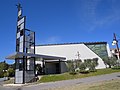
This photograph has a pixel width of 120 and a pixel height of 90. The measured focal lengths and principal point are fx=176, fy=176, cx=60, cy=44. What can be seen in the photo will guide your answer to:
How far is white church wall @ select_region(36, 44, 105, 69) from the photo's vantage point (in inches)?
1837

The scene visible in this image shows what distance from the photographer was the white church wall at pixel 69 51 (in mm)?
46659

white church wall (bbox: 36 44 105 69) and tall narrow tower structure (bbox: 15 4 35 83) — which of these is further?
white church wall (bbox: 36 44 105 69)

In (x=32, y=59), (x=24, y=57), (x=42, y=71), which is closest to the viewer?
(x=24, y=57)

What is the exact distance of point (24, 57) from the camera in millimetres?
27094

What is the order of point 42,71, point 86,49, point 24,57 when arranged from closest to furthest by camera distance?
point 24,57 < point 42,71 < point 86,49

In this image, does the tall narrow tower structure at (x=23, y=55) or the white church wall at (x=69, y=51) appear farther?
the white church wall at (x=69, y=51)

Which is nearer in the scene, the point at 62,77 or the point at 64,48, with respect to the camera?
the point at 62,77

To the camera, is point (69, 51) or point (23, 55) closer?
point (23, 55)

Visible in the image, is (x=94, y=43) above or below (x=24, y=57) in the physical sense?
above

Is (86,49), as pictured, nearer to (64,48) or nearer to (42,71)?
(64,48)

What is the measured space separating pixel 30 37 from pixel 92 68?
508 inches

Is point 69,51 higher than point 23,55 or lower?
higher

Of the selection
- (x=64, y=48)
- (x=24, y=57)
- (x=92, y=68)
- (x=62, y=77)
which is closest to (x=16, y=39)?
(x=24, y=57)

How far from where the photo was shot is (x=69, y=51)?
47531 millimetres
